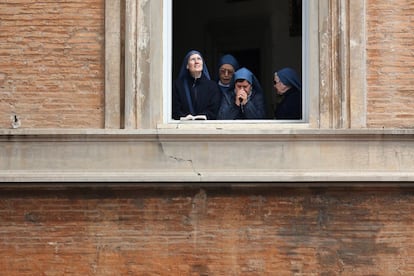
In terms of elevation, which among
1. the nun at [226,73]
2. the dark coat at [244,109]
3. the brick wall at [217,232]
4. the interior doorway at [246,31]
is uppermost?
the interior doorway at [246,31]

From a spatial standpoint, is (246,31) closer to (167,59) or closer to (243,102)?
(243,102)

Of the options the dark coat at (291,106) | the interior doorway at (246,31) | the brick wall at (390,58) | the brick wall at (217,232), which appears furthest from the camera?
the interior doorway at (246,31)

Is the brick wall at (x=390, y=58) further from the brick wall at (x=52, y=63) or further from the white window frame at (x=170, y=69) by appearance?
the brick wall at (x=52, y=63)

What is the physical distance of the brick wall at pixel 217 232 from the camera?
31.0 ft

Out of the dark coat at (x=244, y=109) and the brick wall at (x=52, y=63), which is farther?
the dark coat at (x=244, y=109)

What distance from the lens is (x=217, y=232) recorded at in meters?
9.48

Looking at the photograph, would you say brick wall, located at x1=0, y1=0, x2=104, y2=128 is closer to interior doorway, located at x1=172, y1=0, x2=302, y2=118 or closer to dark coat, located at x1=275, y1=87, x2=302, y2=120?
dark coat, located at x1=275, y1=87, x2=302, y2=120

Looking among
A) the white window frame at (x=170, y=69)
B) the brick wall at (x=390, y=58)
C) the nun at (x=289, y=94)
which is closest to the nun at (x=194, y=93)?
the white window frame at (x=170, y=69)

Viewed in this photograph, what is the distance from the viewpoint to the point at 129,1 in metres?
9.66

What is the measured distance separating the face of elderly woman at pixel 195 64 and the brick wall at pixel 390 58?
157 cm

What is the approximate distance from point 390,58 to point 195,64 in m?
1.80

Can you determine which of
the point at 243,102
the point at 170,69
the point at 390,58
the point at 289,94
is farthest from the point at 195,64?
the point at 390,58

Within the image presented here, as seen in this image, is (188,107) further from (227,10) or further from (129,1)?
(227,10)

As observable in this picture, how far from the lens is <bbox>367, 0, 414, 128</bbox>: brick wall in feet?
31.4
